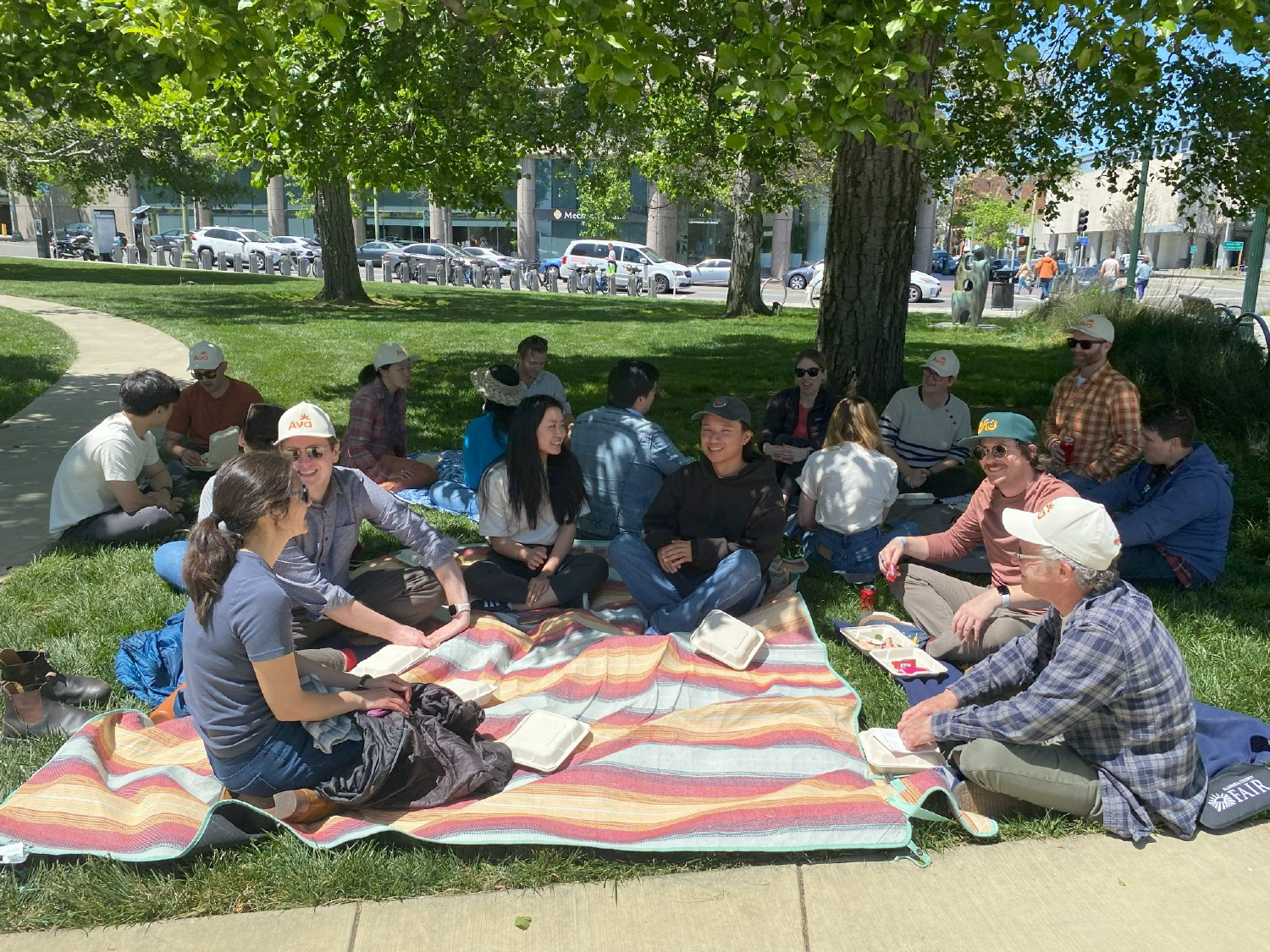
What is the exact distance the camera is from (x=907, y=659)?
4.85 m

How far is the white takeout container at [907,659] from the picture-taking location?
15.5 ft

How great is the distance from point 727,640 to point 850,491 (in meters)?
1.42


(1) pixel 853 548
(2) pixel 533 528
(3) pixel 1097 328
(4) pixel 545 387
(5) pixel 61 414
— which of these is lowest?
(5) pixel 61 414

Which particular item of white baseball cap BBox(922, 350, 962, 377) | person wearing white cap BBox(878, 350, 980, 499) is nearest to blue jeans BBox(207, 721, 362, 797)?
person wearing white cap BBox(878, 350, 980, 499)

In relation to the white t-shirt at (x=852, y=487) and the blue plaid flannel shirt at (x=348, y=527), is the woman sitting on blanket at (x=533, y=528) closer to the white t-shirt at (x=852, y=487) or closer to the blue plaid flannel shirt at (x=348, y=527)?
the blue plaid flannel shirt at (x=348, y=527)

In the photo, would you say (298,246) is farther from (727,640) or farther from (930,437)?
(727,640)

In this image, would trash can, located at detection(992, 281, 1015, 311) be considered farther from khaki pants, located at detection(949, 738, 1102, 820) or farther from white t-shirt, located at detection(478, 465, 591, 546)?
khaki pants, located at detection(949, 738, 1102, 820)

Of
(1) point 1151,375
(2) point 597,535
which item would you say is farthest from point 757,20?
(1) point 1151,375

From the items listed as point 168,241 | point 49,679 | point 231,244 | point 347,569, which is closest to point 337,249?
point 347,569

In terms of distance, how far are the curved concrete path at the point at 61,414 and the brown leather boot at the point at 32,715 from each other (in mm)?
2186

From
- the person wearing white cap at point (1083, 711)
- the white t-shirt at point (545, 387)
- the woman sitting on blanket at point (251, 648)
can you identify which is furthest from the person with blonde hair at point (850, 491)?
the woman sitting on blanket at point (251, 648)

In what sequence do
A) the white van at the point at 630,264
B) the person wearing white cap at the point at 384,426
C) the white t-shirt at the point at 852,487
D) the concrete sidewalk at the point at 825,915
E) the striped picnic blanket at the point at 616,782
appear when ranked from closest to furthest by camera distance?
the concrete sidewalk at the point at 825,915 → the striped picnic blanket at the point at 616,782 → the white t-shirt at the point at 852,487 → the person wearing white cap at the point at 384,426 → the white van at the point at 630,264

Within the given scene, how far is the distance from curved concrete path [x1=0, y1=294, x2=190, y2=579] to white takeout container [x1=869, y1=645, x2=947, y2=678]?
4806 mm

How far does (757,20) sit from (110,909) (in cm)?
501
